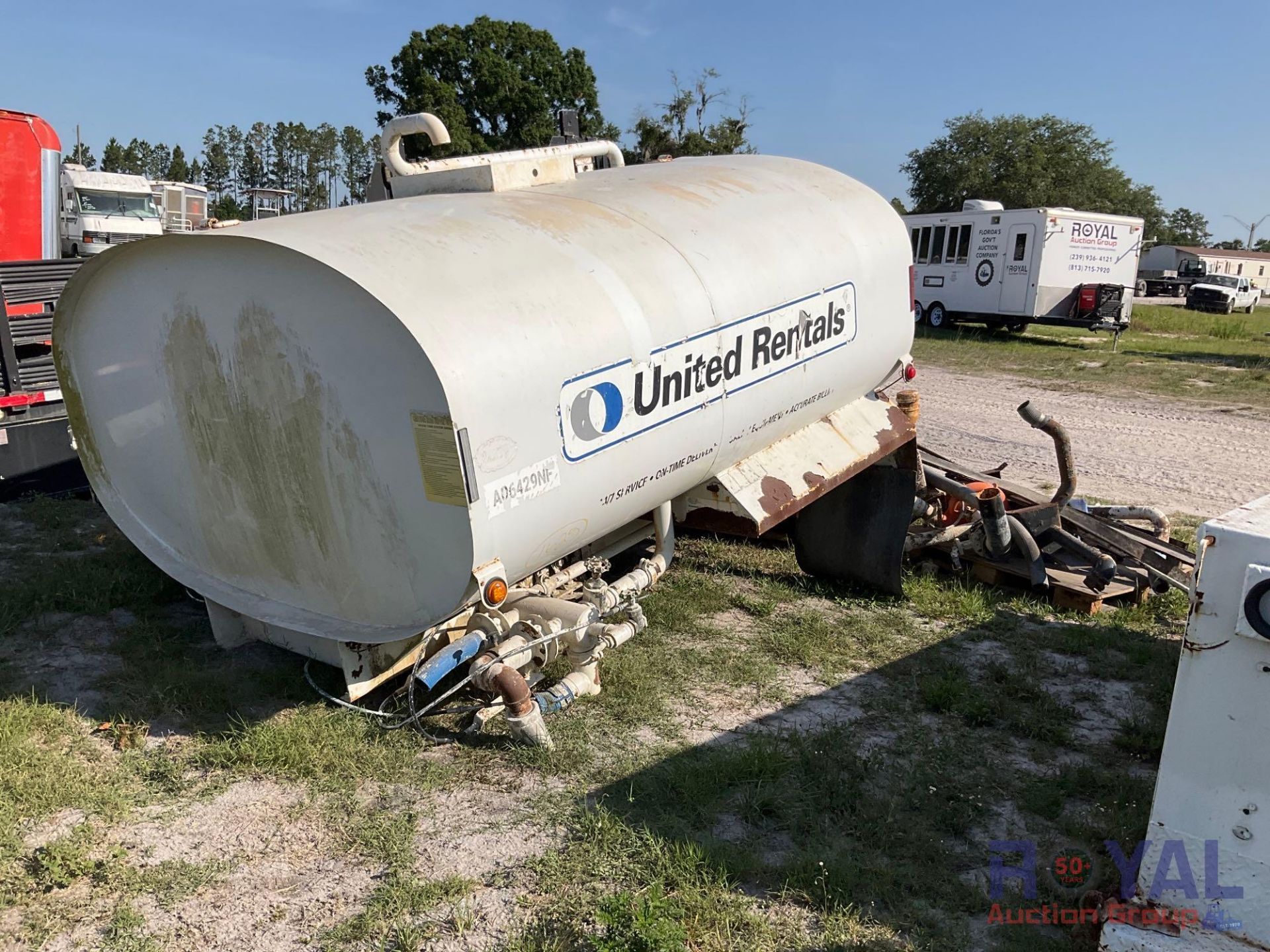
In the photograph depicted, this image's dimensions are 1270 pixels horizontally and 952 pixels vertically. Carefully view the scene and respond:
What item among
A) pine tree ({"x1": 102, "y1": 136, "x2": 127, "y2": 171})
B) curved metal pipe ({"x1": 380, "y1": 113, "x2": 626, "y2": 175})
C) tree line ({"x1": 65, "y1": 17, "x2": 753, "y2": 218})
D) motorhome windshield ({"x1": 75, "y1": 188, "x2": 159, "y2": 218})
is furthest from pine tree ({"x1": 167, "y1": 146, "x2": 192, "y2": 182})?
curved metal pipe ({"x1": 380, "y1": 113, "x2": 626, "y2": 175})

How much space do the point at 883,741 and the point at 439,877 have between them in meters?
2.07

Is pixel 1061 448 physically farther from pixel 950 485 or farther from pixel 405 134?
pixel 405 134

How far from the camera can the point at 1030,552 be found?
6.15m

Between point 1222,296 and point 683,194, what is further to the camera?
point 1222,296

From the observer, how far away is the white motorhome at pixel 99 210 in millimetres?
24188

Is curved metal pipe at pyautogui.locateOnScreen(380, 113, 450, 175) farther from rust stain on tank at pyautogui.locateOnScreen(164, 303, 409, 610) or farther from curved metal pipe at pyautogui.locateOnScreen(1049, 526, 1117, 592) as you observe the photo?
curved metal pipe at pyautogui.locateOnScreen(1049, 526, 1117, 592)

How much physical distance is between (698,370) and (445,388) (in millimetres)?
1518

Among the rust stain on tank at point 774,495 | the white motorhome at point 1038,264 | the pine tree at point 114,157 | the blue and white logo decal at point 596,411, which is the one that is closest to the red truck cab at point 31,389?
the blue and white logo decal at point 596,411

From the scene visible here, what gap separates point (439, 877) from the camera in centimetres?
346

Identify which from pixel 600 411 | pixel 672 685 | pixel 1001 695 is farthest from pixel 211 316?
pixel 1001 695

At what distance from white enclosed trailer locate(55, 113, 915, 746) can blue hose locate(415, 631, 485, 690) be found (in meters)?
0.13

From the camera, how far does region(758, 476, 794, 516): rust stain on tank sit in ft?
17.7

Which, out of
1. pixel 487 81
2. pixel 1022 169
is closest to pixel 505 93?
pixel 487 81

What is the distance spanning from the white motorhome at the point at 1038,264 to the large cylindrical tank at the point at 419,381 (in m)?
17.5
